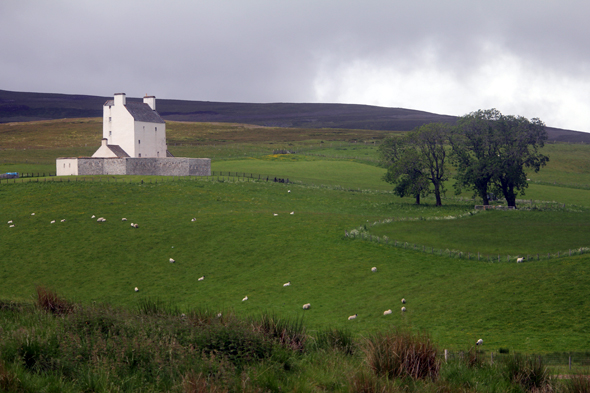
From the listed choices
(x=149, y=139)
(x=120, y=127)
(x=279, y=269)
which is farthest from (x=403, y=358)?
(x=149, y=139)

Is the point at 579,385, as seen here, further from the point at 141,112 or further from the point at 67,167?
the point at 141,112

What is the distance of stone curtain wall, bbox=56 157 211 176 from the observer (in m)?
69.8

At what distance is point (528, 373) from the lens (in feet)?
34.6

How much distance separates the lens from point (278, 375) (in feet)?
34.2

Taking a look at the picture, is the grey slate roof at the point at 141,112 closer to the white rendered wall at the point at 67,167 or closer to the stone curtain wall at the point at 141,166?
the stone curtain wall at the point at 141,166

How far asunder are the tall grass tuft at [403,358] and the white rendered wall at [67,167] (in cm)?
6680

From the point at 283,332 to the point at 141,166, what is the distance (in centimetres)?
6266

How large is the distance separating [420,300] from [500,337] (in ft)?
18.3

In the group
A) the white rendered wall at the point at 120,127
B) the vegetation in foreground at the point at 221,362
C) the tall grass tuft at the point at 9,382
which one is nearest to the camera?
the tall grass tuft at the point at 9,382

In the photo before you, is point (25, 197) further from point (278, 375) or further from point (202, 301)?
point (278, 375)

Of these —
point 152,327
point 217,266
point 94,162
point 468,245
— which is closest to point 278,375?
point 152,327

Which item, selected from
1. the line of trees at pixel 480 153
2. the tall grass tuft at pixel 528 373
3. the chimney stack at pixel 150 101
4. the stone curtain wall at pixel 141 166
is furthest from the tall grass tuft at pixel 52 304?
the chimney stack at pixel 150 101

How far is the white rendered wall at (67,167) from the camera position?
70.1 m

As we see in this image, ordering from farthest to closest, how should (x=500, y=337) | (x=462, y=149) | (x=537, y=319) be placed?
1. (x=462, y=149)
2. (x=537, y=319)
3. (x=500, y=337)
